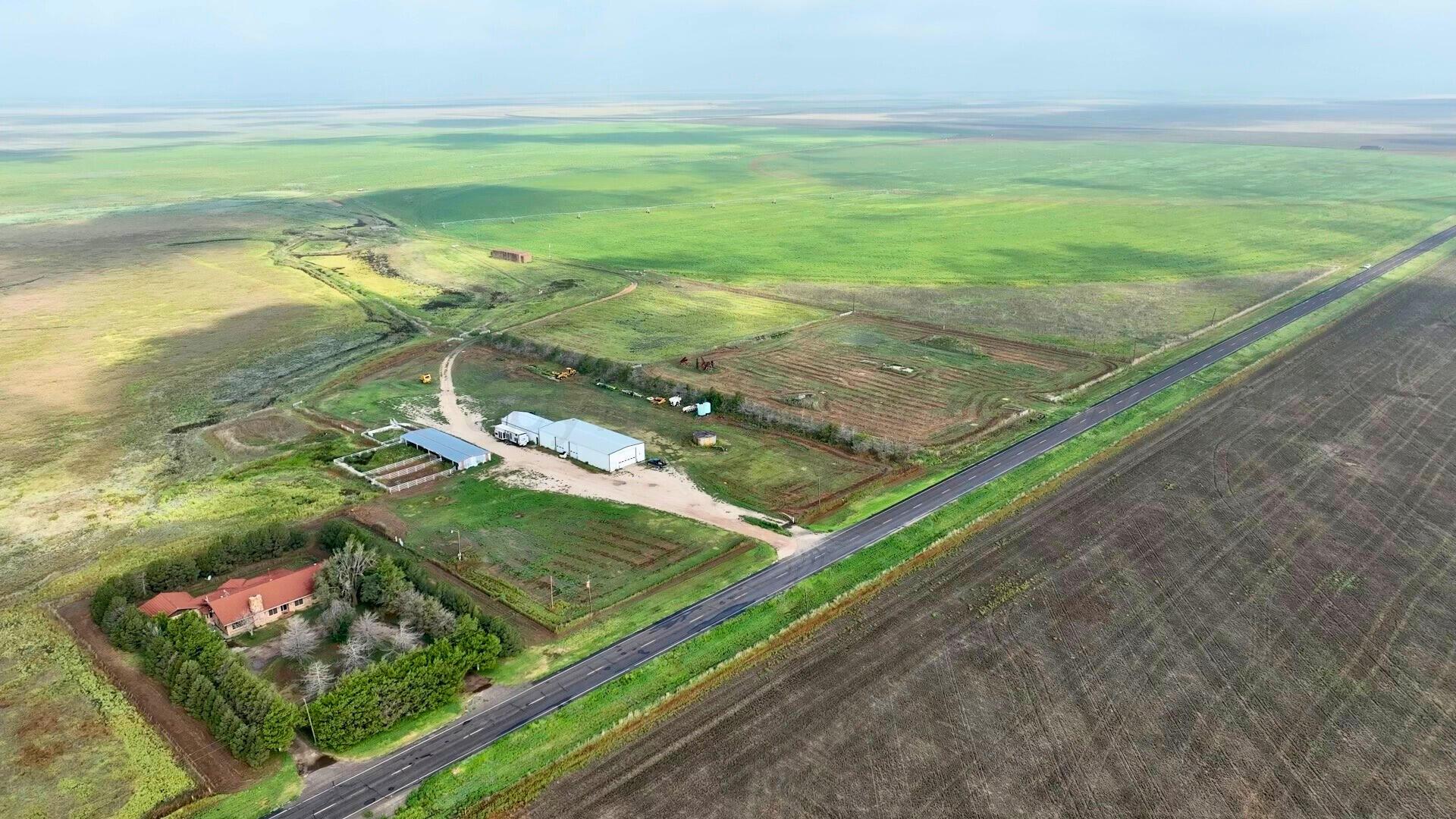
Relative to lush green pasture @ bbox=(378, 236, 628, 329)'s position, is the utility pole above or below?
above

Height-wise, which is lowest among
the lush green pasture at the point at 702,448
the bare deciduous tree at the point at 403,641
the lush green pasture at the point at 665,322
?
the lush green pasture at the point at 665,322

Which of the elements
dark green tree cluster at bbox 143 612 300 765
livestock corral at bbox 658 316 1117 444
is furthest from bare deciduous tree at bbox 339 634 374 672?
livestock corral at bbox 658 316 1117 444

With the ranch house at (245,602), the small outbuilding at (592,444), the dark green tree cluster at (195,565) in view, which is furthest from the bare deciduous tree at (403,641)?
the small outbuilding at (592,444)

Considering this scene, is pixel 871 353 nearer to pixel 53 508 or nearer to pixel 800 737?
pixel 800 737

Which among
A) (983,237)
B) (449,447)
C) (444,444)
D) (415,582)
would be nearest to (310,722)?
(415,582)

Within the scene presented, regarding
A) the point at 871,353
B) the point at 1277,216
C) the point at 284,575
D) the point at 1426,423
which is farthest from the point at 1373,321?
the point at 284,575

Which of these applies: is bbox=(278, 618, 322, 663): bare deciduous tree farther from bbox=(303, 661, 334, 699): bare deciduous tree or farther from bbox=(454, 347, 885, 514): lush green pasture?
bbox=(454, 347, 885, 514): lush green pasture

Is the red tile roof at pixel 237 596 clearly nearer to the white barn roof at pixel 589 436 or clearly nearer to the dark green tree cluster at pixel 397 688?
the dark green tree cluster at pixel 397 688
